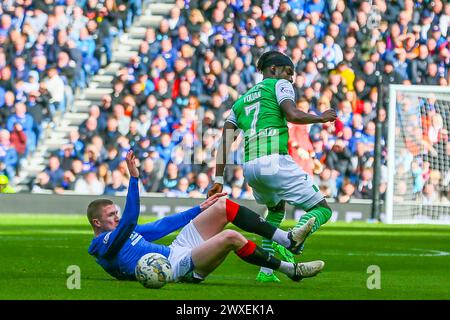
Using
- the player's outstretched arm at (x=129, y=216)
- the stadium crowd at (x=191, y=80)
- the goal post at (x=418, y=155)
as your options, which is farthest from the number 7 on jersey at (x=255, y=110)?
the goal post at (x=418, y=155)

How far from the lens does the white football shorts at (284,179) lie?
1057 cm

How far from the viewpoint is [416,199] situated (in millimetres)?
24438

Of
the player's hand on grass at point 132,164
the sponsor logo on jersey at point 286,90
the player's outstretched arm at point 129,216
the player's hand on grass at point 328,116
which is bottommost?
the player's outstretched arm at point 129,216

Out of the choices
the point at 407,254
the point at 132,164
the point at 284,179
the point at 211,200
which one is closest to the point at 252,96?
the point at 284,179

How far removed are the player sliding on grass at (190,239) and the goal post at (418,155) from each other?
13.9 m

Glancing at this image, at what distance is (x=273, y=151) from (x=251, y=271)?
204 cm

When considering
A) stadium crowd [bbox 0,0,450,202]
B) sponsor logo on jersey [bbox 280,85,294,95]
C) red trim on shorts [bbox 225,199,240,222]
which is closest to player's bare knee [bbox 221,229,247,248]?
red trim on shorts [bbox 225,199,240,222]

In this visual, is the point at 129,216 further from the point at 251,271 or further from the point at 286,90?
the point at 251,271

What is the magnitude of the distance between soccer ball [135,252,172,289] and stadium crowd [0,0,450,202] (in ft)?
46.6

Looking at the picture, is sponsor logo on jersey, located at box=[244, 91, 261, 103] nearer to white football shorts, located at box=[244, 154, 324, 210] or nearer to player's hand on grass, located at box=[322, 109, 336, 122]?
white football shorts, located at box=[244, 154, 324, 210]

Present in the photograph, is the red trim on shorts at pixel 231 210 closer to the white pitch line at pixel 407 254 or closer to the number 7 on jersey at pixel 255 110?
the number 7 on jersey at pixel 255 110

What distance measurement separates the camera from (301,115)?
10.3 m

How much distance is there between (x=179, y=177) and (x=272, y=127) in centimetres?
1389

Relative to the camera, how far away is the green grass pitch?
948 centimetres
